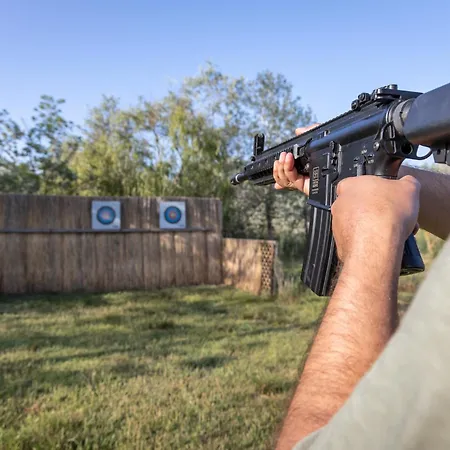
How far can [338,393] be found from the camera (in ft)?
2.81

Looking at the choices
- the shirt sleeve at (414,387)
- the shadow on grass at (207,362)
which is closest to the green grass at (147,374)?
the shadow on grass at (207,362)

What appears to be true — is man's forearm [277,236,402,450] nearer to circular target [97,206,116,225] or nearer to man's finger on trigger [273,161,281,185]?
man's finger on trigger [273,161,281,185]

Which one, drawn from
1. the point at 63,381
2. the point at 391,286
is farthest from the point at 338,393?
the point at 63,381

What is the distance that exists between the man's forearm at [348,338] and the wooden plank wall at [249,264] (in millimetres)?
8364

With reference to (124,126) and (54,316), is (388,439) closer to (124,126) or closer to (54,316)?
(54,316)

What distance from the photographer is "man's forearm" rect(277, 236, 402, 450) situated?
2.79 ft

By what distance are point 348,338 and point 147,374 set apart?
155 inches

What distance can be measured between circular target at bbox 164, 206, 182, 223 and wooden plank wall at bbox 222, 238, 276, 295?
4.19 feet

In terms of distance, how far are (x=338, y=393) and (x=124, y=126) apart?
51.3 ft

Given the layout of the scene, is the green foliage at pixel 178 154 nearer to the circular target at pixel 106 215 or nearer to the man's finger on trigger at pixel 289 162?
the circular target at pixel 106 215

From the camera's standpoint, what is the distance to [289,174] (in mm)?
2545

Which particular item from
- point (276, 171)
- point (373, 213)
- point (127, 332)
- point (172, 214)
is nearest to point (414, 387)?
point (373, 213)

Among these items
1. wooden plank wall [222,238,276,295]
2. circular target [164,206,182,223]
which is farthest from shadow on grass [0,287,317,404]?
circular target [164,206,182,223]

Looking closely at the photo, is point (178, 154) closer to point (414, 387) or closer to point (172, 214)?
point (172, 214)
